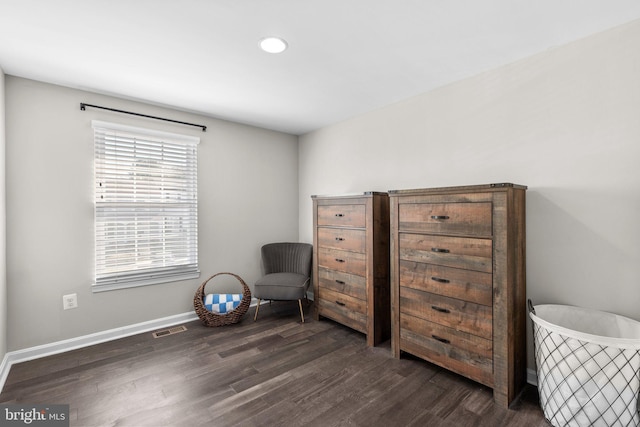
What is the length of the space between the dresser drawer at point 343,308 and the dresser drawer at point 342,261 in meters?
0.26

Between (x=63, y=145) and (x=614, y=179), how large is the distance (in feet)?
13.3

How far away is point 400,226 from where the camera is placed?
2.35 meters

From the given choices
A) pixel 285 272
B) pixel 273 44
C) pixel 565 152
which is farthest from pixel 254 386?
pixel 565 152

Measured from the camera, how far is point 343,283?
291 cm

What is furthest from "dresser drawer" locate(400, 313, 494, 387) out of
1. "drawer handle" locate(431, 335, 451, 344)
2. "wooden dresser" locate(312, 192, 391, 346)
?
"wooden dresser" locate(312, 192, 391, 346)

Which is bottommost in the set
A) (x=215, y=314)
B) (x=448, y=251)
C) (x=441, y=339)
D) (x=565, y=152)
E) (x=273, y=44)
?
(x=215, y=314)

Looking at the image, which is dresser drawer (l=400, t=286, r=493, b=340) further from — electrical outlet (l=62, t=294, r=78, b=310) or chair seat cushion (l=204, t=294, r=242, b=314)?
electrical outlet (l=62, t=294, r=78, b=310)

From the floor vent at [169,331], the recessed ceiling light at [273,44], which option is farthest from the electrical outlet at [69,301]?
the recessed ceiling light at [273,44]

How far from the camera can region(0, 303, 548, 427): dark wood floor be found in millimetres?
1721

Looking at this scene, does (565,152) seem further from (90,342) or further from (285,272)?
(90,342)

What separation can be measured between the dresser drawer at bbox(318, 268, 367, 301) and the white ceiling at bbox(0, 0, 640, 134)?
173 centimetres

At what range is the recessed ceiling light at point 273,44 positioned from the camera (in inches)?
73.4

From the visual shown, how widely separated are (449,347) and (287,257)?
215cm

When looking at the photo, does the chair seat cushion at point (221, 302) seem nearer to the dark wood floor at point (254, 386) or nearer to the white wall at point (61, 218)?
the white wall at point (61, 218)
